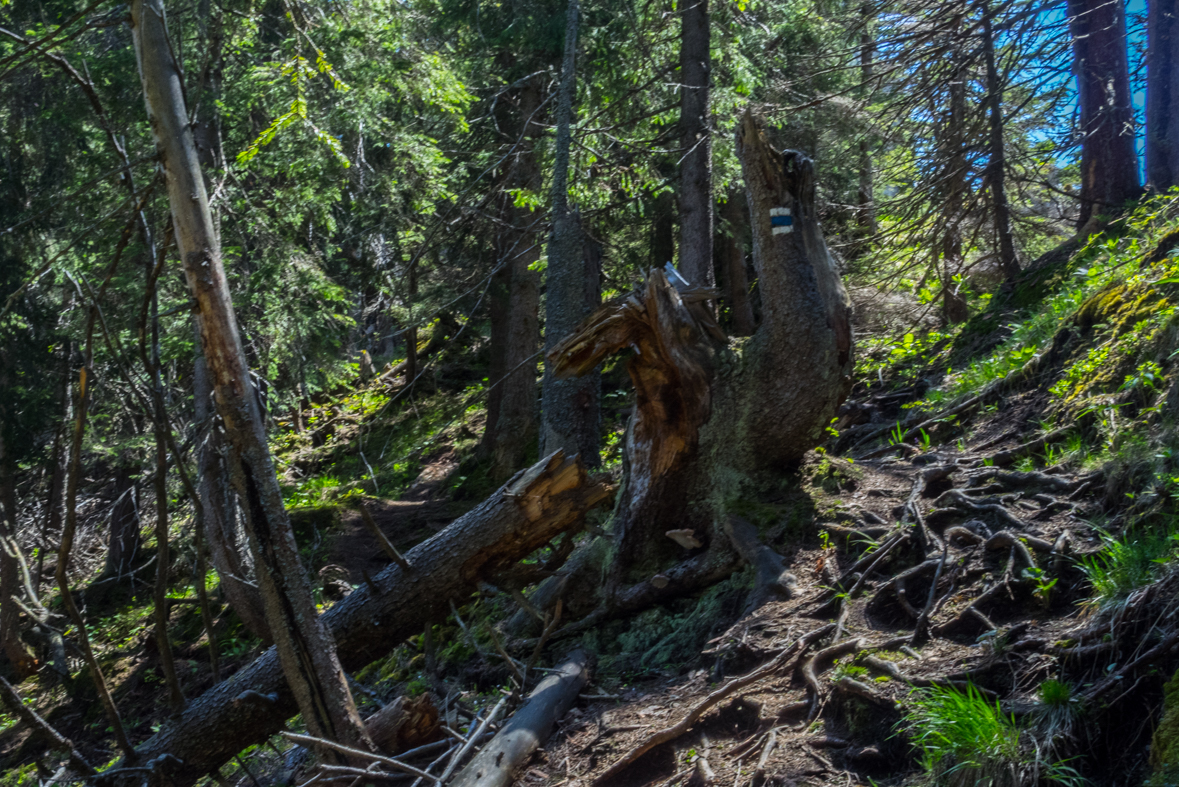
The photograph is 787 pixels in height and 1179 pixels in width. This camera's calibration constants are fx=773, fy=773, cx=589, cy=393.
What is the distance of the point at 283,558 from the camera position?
4.23 meters

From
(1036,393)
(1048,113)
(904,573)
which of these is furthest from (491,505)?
(1048,113)

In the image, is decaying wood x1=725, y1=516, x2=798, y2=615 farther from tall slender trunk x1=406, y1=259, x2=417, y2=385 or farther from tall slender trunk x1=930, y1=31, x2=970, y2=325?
tall slender trunk x1=406, y1=259, x2=417, y2=385

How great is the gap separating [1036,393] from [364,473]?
1225 cm

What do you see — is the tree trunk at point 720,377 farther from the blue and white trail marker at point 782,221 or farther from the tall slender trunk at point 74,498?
the tall slender trunk at point 74,498

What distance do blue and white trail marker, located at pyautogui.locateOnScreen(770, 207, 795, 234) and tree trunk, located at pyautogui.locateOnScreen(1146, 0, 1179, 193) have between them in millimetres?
6354

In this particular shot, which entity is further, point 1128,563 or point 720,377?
point 720,377

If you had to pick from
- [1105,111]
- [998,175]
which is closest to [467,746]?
[998,175]

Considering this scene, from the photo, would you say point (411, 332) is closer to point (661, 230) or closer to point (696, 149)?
point (661, 230)

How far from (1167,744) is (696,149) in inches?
345

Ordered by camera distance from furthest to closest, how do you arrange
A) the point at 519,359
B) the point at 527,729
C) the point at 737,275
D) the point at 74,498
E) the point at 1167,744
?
the point at 737,275 → the point at 519,359 → the point at 527,729 → the point at 74,498 → the point at 1167,744

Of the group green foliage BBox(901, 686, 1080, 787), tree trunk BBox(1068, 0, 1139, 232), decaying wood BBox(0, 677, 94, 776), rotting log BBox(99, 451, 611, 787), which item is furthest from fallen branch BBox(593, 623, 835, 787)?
tree trunk BBox(1068, 0, 1139, 232)

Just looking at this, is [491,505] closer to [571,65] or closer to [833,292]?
[833,292]

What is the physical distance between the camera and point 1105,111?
9.66 metres

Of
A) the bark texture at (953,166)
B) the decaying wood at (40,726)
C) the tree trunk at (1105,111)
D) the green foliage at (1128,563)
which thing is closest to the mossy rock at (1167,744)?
the green foliage at (1128,563)
